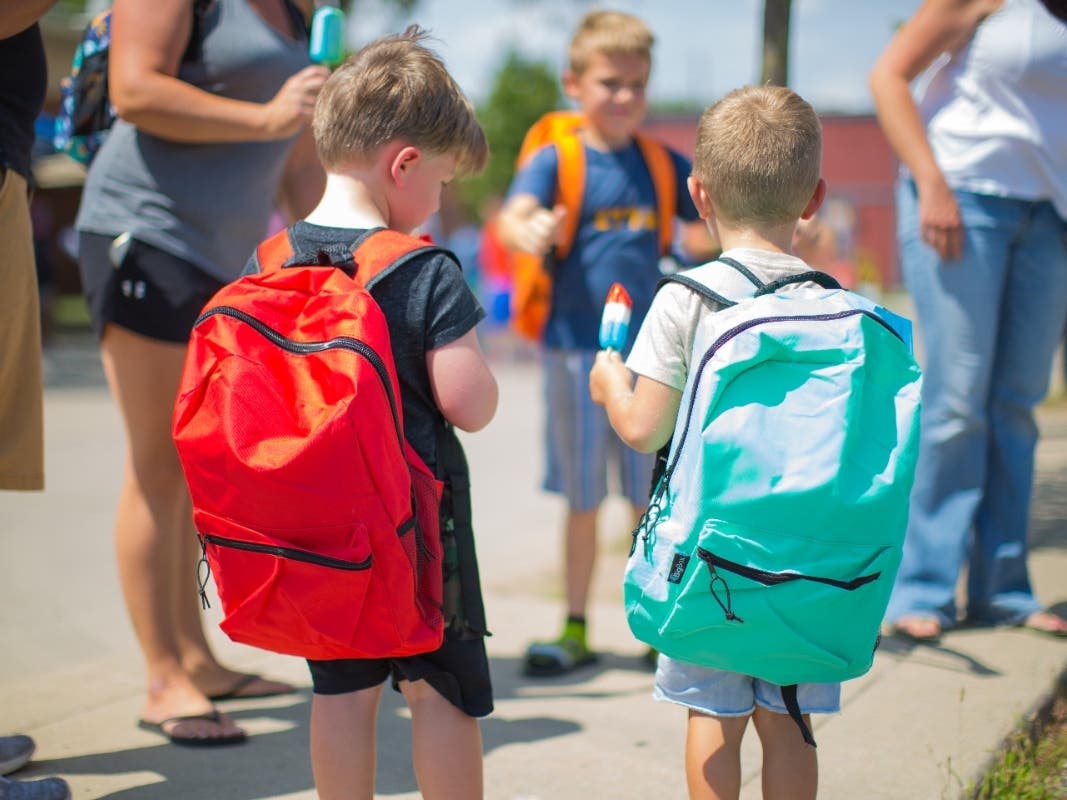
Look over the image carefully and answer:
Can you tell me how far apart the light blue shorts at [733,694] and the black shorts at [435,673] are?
1.24ft

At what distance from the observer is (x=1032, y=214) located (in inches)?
139

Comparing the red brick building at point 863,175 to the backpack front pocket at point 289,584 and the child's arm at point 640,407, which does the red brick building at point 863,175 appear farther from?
the backpack front pocket at point 289,584

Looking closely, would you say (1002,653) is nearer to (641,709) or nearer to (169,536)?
(641,709)

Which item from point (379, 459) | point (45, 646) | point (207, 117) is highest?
point (207, 117)

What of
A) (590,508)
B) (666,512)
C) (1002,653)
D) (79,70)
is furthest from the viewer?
(590,508)

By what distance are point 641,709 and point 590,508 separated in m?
0.71

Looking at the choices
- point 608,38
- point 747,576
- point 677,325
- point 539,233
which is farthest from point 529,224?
point 747,576

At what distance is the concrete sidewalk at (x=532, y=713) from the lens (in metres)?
2.66

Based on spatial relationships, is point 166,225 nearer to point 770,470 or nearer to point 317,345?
point 317,345

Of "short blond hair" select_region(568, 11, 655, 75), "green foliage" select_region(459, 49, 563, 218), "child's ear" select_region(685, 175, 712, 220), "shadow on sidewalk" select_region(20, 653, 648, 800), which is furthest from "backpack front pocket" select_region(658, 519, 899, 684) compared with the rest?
"green foliage" select_region(459, 49, 563, 218)

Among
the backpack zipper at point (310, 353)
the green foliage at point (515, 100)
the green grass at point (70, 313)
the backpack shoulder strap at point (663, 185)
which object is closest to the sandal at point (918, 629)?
the backpack shoulder strap at point (663, 185)

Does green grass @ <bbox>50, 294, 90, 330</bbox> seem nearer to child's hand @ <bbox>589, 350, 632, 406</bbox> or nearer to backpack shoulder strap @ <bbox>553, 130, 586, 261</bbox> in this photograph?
backpack shoulder strap @ <bbox>553, 130, 586, 261</bbox>

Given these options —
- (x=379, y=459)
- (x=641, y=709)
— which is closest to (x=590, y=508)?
(x=641, y=709)

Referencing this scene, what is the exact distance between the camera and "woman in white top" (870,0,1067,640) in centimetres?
340
